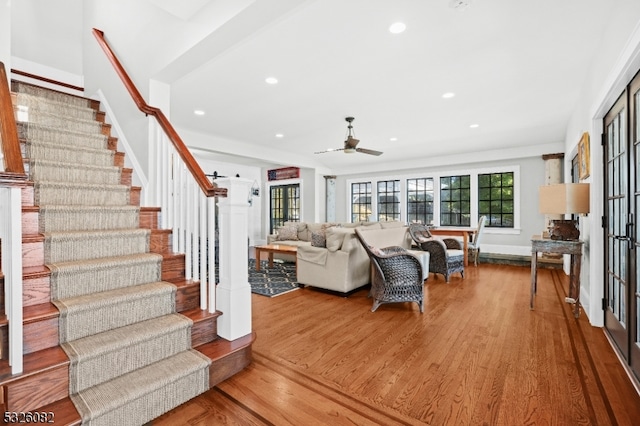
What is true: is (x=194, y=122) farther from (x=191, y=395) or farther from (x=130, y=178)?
(x=191, y=395)

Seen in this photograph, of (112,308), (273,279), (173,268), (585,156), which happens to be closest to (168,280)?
(173,268)

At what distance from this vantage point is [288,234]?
6961 millimetres

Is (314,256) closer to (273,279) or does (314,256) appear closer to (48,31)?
(273,279)

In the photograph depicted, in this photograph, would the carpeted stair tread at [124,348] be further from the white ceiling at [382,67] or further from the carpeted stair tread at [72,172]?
the white ceiling at [382,67]

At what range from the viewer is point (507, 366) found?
7.08 ft

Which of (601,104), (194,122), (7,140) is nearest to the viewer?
(7,140)

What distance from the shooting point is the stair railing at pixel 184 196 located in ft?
6.98

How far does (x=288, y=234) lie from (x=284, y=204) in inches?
120

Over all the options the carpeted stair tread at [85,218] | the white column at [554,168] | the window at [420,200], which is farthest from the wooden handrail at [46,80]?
the white column at [554,168]

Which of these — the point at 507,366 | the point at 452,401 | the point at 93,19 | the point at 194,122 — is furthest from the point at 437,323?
the point at 93,19

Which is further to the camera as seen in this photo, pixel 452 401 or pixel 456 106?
pixel 456 106

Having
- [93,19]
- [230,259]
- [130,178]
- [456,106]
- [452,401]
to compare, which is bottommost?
[452,401]

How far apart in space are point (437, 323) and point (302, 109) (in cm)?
341

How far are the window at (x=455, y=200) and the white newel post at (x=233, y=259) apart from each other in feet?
21.8
